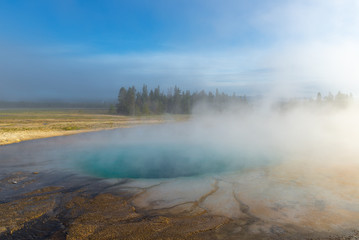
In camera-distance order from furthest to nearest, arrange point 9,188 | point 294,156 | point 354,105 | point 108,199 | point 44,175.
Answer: point 354,105 → point 294,156 → point 44,175 → point 9,188 → point 108,199

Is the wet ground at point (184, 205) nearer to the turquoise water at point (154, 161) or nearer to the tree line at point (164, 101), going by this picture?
the turquoise water at point (154, 161)

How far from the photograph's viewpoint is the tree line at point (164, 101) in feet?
206

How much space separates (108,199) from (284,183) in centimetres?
620

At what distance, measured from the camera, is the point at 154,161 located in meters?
13.7

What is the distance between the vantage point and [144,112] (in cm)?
6225

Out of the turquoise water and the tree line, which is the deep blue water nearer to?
the turquoise water

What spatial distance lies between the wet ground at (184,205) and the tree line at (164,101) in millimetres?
52341

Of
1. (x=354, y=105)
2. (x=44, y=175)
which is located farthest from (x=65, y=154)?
(x=354, y=105)

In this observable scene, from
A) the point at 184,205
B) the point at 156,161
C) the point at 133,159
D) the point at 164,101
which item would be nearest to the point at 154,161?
the point at 156,161

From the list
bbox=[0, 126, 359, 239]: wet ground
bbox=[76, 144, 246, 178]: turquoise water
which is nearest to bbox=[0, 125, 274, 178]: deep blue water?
bbox=[76, 144, 246, 178]: turquoise water

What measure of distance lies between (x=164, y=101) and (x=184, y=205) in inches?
2650

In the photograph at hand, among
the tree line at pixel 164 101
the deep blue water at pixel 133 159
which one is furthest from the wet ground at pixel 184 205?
the tree line at pixel 164 101

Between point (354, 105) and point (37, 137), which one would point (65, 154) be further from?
point (354, 105)

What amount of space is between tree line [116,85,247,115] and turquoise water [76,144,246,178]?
4495 centimetres
